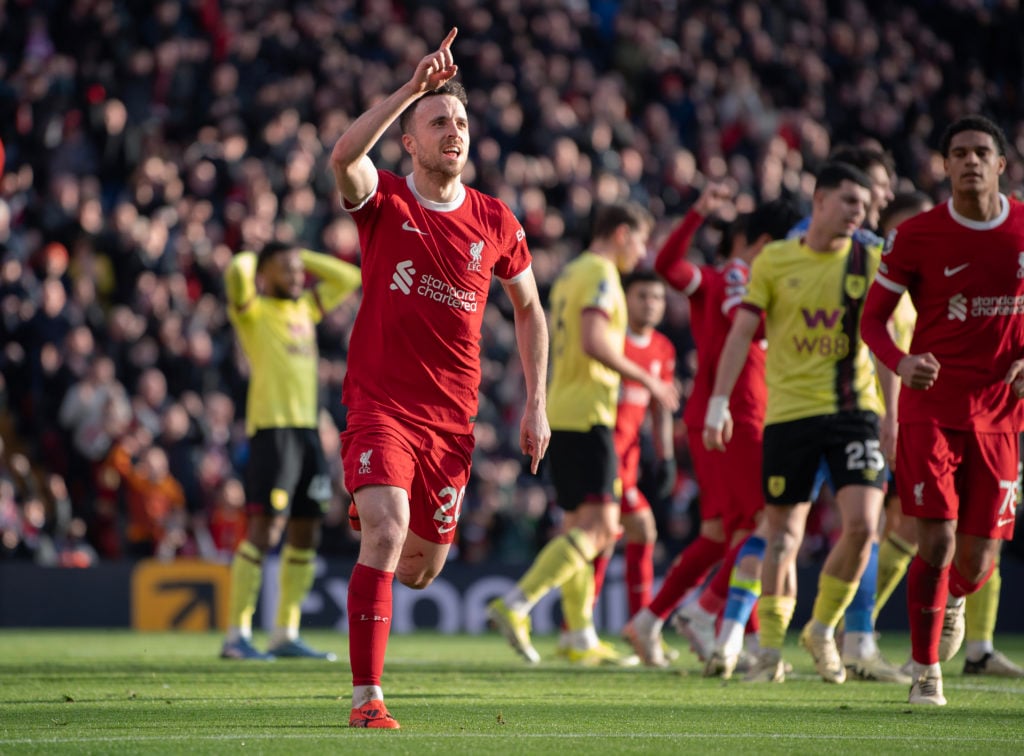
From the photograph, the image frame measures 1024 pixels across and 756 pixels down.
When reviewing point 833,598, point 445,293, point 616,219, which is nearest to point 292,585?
point 616,219

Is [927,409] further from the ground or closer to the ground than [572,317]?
closer to the ground

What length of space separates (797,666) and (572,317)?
103 inches

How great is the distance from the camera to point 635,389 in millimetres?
11320

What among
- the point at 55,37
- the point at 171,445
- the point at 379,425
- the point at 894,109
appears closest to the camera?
the point at 379,425

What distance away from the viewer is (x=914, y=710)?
677 centimetres

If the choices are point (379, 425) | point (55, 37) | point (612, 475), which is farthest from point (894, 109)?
point (379, 425)

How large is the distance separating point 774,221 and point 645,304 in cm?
171

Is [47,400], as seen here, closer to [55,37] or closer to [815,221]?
[55,37]

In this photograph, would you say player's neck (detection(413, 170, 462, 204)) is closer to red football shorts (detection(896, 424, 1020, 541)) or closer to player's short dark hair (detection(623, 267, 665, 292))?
red football shorts (detection(896, 424, 1020, 541))

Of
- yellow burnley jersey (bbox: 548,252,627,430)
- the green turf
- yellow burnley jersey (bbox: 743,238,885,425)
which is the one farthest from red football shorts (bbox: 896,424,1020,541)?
yellow burnley jersey (bbox: 548,252,627,430)

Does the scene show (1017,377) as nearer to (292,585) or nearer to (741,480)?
(741,480)

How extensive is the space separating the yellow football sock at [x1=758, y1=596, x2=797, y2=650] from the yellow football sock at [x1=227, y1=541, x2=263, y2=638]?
3755mm

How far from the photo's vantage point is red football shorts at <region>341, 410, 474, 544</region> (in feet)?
19.8

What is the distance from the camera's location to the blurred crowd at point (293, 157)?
16.0 metres
